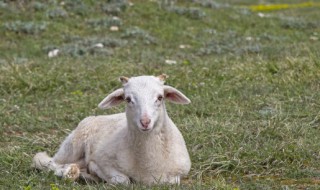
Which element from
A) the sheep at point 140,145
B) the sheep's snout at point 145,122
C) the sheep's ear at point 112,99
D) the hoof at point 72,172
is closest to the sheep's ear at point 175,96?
the sheep at point 140,145

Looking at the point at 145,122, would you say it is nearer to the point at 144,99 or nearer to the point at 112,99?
the point at 144,99

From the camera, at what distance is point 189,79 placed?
42.6 feet

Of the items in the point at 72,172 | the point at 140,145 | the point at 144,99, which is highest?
the point at 144,99

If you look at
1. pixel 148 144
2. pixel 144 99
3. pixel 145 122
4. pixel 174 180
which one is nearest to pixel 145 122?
pixel 145 122

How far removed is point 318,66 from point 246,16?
9.73 m

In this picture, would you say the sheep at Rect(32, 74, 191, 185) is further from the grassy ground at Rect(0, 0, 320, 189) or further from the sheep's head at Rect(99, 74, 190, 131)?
the grassy ground at Rect(0, 0, 320, 189)

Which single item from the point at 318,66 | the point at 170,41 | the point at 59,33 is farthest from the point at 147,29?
the point at 318,66

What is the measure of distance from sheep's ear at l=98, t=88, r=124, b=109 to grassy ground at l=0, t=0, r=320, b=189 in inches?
31.6

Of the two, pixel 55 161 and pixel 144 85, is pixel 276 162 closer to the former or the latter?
pixel 144 85

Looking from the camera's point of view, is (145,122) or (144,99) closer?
(145,122)

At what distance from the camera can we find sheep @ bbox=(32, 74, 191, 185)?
703 centimetres

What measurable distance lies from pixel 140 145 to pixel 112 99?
22.7 inches

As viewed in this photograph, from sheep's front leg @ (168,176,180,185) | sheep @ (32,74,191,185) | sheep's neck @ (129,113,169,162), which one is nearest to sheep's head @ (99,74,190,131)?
sheep @ (32,74,191,185)

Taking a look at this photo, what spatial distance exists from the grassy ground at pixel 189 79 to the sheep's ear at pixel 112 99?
0.80 meters
